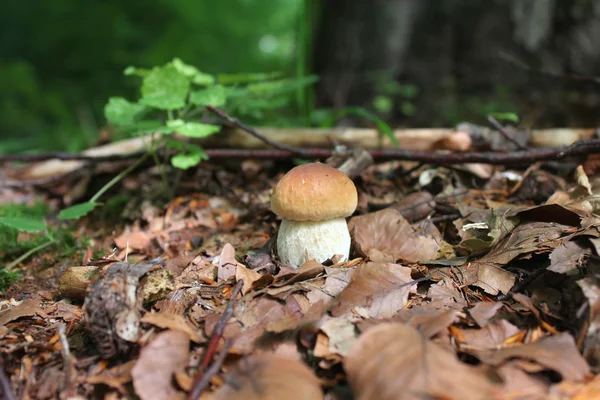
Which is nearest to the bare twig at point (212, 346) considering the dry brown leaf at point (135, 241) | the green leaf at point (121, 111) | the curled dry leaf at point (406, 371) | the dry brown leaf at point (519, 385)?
the curled dry leaf at point (406, 371)

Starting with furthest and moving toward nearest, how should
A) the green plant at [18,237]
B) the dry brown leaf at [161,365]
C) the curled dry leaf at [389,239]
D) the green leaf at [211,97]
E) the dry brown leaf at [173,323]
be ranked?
the green leaf at [211,97] → the green plant at [18,237] → the curled dry leaf at [389,239] → the dry brown leaf at [173,323] → the dry brown leaf at [161,365]

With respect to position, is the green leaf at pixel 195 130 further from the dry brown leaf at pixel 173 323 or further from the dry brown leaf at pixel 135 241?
the dry brown leaf at pixel 173 323

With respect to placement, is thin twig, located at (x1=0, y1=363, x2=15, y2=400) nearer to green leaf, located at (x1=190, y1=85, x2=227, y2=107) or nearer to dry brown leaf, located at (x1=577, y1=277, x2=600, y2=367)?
green leaf, located at (x1=190, y1=85, x2=227, y2=107)

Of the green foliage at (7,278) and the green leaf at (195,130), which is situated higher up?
the green leaf at (195,130)

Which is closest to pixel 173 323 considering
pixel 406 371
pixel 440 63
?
pixel 406 371

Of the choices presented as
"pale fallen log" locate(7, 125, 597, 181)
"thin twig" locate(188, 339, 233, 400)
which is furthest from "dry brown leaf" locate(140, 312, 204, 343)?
"pale fallen log" locate(7, 125, 597, 181)

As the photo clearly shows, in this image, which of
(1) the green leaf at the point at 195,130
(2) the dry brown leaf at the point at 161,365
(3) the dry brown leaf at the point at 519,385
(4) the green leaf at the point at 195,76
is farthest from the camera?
(4) the green leaf at the point at 195,76

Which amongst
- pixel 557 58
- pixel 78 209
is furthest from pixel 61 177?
pixel 557 58
